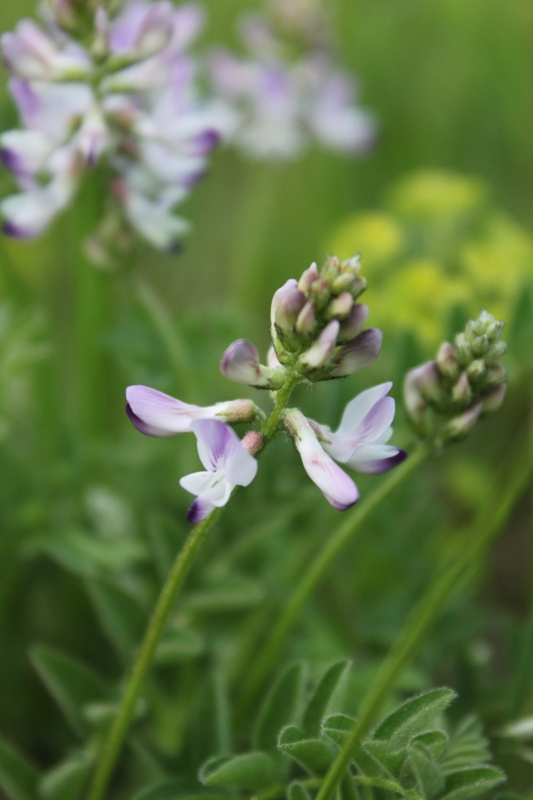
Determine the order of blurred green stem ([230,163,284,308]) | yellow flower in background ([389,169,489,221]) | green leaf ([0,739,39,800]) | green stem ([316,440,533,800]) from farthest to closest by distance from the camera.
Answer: blurred green stem ([230,163,284,308]) → yellow flower in background ([389,169,489,221]) → green leaf ([0,739,39,800]) → green stem ([316,440,533,800])

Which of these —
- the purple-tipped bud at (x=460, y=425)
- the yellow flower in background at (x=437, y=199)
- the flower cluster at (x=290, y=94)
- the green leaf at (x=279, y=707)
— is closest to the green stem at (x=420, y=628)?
the green leaf at (x=279, y=707)

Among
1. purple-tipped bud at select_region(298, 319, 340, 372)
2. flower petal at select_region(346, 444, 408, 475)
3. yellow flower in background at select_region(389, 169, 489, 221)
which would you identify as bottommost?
flower petal at select_region(346, 444, 408, 475)

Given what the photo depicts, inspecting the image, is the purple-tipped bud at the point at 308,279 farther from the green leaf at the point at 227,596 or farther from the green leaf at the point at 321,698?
the green leaf at the point at 227,596

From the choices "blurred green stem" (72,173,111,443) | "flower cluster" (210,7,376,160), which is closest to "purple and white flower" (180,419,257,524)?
"blurred green stem" (72,173,111,443)

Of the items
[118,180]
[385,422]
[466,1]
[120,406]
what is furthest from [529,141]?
[385,422]

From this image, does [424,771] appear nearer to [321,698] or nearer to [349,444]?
[321,698]

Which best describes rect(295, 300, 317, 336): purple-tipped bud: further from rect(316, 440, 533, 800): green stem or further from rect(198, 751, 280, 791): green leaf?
rect(198, 751, 280, 791): green leaf

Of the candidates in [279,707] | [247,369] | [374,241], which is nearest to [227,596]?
[279,707]
